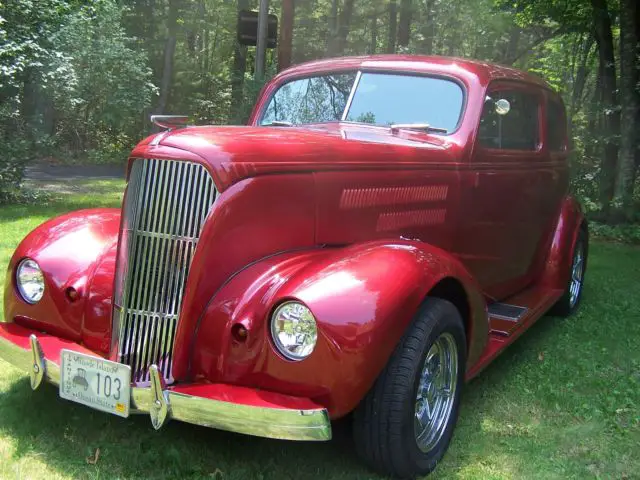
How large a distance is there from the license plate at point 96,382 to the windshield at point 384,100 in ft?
6.95

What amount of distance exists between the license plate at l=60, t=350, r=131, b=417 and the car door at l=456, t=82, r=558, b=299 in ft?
7.11

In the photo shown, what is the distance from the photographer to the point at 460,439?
10.1ft

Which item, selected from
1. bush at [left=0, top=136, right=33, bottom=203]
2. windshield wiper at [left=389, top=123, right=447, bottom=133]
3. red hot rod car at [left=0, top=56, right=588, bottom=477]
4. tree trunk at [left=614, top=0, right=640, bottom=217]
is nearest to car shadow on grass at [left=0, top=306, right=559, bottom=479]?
red hot rod car at [left=0, top=56, right=588, bottom=477]

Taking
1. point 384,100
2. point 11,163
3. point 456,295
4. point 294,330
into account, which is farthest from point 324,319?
point 11,163

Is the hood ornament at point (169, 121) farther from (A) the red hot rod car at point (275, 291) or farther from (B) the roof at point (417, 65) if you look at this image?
(B) the roof at point (417, 65)

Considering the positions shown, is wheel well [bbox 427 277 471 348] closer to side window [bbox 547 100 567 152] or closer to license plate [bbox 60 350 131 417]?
license plate [bbox 60 350 131 417]

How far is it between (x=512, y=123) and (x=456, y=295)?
1.75 meters

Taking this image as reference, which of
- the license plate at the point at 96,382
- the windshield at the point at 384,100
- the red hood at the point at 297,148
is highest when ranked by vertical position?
the windshield at the point at 384,100

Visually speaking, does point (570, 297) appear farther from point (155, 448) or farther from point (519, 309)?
point (155, 448)

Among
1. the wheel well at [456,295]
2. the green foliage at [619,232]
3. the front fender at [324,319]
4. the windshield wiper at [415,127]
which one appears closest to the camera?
the front fender at [324,319]

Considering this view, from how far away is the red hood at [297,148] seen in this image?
8.52 ft

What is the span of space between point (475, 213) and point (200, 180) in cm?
196

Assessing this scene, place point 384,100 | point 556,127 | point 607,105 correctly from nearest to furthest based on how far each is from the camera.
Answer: point 384,100 < point 556,127 < point 607,105

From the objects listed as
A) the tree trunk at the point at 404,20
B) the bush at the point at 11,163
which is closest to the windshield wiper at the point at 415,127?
the bush at the point at 11,163
